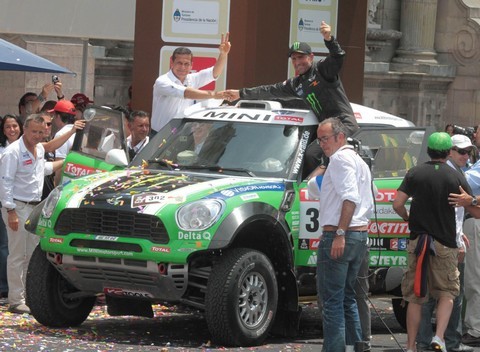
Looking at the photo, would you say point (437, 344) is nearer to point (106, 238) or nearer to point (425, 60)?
point (106, 238)

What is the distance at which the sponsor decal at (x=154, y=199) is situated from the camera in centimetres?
1087

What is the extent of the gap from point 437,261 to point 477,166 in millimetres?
1486

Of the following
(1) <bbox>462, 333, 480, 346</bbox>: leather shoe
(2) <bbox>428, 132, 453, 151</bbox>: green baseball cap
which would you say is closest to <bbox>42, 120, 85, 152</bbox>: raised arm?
(2) <bbox>428, 132, 453, 151</bbox>: green baseball cap

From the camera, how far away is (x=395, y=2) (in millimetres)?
31172

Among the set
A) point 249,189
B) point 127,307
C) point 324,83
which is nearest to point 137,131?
point 324,83

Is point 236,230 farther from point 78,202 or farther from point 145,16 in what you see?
point 145,16

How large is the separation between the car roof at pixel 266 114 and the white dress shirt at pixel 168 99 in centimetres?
37

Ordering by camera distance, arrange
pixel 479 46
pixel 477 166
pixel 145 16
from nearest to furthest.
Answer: pixel 477 166 → pixel 145 16 → pixel 479 46

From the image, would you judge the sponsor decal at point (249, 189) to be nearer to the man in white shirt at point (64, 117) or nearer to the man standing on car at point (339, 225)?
the man standing on car at point (339, 225)

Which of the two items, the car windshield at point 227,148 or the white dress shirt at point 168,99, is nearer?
the car windshield at point 227,148

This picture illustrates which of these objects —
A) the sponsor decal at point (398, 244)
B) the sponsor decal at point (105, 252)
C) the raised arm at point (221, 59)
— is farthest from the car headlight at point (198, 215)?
the raised arm at point (221, 59)

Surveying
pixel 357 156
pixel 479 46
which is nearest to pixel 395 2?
pixel 479 46

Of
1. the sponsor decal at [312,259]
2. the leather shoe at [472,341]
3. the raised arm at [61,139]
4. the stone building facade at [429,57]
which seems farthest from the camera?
the stone building facade at [429,57]

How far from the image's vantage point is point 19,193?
12680 mm
